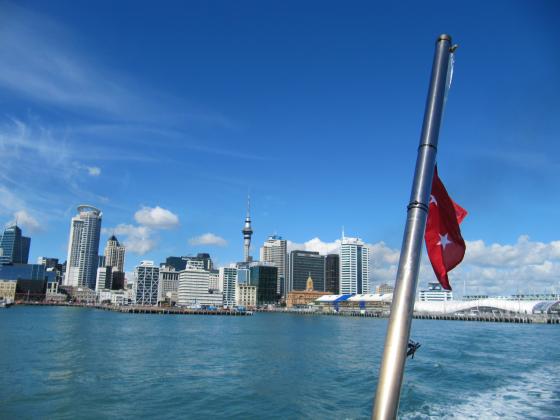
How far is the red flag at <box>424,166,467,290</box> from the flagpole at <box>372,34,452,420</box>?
1.44 meters

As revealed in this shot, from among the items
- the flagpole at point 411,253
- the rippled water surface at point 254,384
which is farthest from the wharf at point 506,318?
the flagpole at point 411,253

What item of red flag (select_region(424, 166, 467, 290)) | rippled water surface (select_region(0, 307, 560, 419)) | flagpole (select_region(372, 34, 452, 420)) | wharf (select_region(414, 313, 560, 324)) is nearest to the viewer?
flagpole (select_region(372, 34, 452, 420))

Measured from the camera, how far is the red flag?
7.17 metres

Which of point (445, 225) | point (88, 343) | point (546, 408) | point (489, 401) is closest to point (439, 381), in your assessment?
point (489, 401)

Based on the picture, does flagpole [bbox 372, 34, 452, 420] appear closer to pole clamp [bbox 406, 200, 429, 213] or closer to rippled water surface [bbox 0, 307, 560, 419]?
pole clamp [bbox 406, 200, 429, 213]

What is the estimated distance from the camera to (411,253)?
5613 millimetres

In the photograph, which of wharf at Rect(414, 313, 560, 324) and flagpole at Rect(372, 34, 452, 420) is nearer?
flagpole at Rect(372, 34, 452, 420)

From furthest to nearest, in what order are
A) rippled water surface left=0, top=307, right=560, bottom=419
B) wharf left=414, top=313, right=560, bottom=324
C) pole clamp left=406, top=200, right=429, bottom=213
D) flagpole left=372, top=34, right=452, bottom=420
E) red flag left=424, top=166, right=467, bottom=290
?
wharf left=414, top=313, right=560, bottom=324
rippled water surface left=0, top=307, right=560, bottom=419
red flag left=424, top=166, right=467, bottom=290
pole clamp left=406, top=200, right=429, bottom=213
flagpole left=372, top=34, right=452, bottom=420

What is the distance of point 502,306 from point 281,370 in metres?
172

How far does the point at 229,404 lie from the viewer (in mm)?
24547

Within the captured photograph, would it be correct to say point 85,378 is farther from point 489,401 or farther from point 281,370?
point 489,401

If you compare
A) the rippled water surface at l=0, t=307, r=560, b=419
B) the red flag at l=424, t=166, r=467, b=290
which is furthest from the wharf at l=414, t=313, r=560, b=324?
the red flag at l=424, t=166, r=467, b=290

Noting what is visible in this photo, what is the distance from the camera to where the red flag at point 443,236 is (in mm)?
7168

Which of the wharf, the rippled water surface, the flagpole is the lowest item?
the wharf
